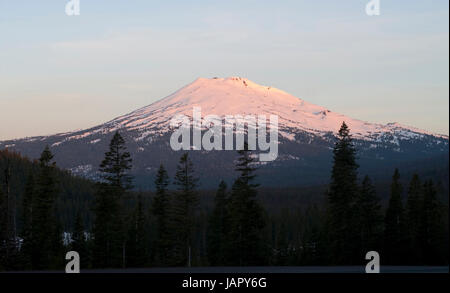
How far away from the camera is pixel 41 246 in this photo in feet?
189

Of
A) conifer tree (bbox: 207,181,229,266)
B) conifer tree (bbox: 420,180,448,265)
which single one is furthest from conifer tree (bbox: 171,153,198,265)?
conifer tree (bbox: 420,180,448,265)

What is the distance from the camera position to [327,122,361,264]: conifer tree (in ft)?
191

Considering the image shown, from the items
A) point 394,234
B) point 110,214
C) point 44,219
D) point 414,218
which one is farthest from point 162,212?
point 414,218

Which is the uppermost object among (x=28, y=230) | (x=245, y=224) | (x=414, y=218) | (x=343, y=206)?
(x=343, y=206)

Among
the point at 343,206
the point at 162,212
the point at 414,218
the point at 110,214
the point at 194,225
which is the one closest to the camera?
the point at 110,214

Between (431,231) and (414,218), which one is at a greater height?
(414,218)

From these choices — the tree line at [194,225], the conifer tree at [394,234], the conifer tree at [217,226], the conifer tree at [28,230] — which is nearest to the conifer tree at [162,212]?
the tree line at [194,225]

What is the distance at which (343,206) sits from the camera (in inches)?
2308

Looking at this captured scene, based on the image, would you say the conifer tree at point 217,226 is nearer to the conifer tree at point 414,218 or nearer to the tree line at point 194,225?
the tree line at point 194,225

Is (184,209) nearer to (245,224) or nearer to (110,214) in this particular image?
(245,224)

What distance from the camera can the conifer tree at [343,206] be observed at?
2293 inches

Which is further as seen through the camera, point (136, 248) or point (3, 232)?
point (136, 248)
